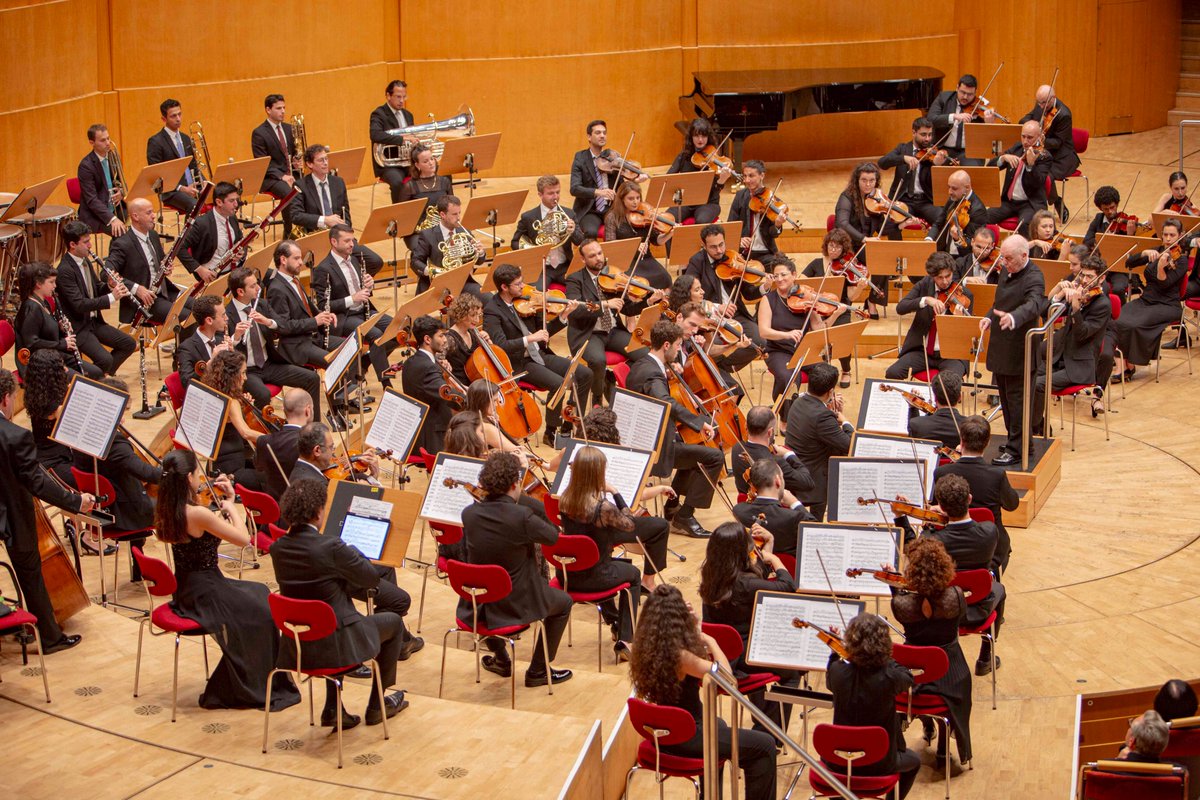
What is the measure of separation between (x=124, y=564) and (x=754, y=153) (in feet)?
31.9

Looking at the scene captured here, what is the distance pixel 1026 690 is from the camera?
716 centimetres

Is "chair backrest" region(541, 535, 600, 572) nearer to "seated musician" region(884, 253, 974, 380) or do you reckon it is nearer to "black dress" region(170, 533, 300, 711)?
"black dress" region(170, 533, 300, 711)

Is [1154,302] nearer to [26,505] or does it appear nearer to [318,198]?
[318,198]

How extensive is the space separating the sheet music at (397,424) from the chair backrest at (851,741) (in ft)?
9.99

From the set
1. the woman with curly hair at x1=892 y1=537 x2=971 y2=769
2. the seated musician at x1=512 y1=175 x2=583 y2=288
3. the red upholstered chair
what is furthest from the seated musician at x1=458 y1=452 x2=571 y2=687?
the seated musician at x1=512 y1=175 x2=583 y2=288

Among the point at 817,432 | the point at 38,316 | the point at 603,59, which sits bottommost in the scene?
the point at 817,432

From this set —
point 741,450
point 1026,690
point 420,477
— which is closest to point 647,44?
point 420,477

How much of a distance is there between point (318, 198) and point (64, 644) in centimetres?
527

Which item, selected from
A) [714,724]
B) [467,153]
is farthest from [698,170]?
[714,724]

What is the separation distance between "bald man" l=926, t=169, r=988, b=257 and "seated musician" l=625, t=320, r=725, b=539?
11.8ft

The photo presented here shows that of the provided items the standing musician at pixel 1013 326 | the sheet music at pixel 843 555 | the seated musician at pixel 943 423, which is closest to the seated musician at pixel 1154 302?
the standing musician at pixel 1013 326

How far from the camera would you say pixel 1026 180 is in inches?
486

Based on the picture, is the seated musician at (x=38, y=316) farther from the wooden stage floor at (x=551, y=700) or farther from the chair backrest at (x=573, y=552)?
the chair backrest at (x=573, y=552)

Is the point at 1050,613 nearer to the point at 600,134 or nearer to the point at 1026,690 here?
the point at 1026,690
